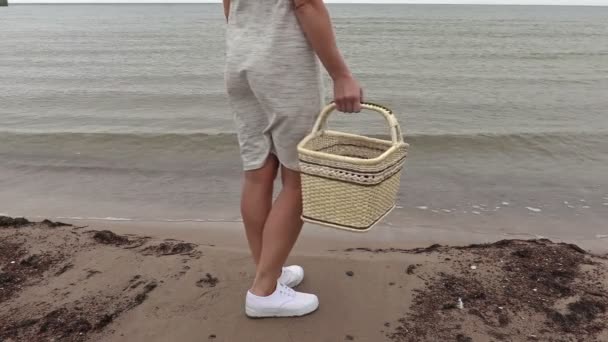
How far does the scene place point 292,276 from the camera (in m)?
2.91

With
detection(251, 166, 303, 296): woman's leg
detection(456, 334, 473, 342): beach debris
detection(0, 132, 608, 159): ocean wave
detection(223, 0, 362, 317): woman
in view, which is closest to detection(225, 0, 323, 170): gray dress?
detection(223, 0, 362, 317): woman

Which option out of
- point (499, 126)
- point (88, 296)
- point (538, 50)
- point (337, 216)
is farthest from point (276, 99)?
point (538, 50)

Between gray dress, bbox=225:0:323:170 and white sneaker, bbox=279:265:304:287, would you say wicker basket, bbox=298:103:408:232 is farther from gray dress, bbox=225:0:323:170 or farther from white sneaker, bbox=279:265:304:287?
white sneaker, bbox=279:265:304:287

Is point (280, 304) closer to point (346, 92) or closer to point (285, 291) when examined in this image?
point (285, 291)

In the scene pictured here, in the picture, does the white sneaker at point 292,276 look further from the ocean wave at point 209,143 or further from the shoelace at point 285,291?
the ocean wave at point 209,143

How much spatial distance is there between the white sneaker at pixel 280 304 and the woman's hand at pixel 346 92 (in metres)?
0.98

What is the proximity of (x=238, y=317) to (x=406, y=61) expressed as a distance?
15.6 metres

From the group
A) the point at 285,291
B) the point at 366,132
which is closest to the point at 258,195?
the point at 285,291

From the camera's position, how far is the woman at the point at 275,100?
2.11 m

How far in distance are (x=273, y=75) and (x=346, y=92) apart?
299 millimetres

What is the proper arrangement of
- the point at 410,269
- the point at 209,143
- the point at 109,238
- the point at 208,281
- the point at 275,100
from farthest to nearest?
the point at 209,143
the point at 109,238
the point at 410,269
the point at 208,281
the point at 275,100

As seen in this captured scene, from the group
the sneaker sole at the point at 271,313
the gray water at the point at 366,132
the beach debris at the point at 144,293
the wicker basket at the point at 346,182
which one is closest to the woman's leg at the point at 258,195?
the wicker basket at the point at 346,182

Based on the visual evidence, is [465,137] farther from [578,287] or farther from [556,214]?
[578,287]

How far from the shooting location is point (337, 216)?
2.24 m
